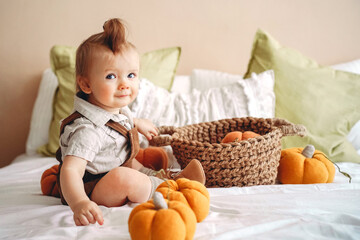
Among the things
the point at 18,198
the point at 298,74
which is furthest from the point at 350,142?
the point at 18,198

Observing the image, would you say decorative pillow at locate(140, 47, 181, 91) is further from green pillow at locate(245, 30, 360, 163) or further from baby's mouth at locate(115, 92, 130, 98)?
baby's mouth at locate(115, 92, 130, 98)

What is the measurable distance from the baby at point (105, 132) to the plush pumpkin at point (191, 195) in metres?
0.15

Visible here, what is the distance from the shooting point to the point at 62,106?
164cm

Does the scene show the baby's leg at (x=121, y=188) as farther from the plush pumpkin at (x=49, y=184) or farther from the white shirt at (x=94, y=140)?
the plush pumpkin at (x=49, y=184)

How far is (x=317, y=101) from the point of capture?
155 cm

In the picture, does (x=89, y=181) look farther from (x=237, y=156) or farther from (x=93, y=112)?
(x=237, y=156)

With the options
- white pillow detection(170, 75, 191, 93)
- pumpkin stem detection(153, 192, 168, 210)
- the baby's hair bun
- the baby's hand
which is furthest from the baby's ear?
white pillow detection(170, 75, 191, 93)

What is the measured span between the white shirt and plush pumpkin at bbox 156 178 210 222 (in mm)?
271

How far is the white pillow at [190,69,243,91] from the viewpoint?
179 cm

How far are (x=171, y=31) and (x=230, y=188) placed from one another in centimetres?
124

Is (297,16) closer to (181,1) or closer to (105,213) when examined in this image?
(181,1)

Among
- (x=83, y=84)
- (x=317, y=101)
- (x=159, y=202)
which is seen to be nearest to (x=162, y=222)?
(x=159, y=202)

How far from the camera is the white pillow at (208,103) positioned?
1479mm

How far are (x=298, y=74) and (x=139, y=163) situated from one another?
2.87 ft
